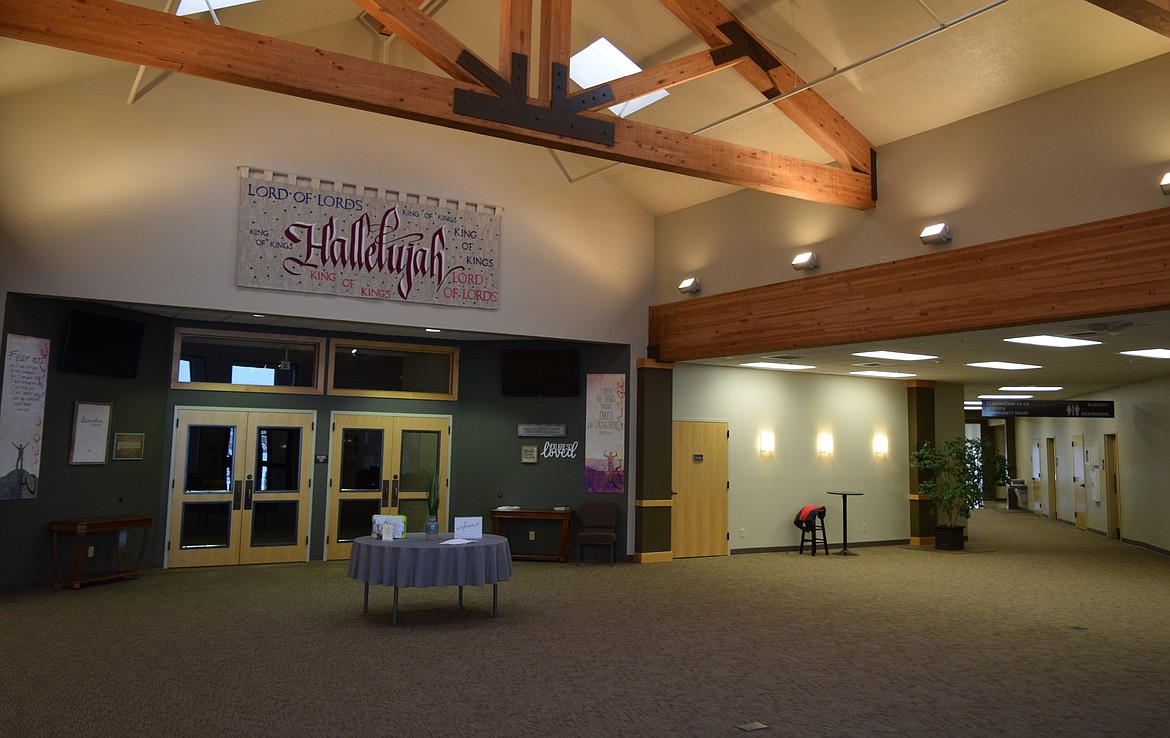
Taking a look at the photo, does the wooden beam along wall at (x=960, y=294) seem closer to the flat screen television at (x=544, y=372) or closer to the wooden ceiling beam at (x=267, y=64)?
the flat screen television at (x=544, y=372)

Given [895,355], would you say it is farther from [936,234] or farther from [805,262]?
[936,234]

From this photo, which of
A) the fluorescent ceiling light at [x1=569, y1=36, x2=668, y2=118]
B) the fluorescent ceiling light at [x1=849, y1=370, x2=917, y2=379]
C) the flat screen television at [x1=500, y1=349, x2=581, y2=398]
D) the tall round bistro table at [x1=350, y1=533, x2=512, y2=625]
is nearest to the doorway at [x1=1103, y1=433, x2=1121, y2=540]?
the fluorescent ceiling light at [x1=849, y1=370, x2=917, y2=379]

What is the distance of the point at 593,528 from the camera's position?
10.9 metres

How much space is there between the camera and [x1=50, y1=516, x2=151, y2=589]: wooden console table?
27.2 ft

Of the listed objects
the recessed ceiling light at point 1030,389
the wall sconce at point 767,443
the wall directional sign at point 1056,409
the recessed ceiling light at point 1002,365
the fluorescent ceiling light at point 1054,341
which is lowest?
the wall sconce at point 767,443

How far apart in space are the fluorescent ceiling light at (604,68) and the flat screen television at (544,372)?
3.34 metres

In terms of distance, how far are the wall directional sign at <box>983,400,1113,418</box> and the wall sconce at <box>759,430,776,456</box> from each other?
4119mm

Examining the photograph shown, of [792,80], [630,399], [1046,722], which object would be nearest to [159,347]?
[630,399]

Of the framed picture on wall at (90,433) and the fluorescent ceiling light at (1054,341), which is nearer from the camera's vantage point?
the fluorescent ceiling light at (1054,341)

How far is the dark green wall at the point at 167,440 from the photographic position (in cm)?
838

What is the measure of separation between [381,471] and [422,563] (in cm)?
433

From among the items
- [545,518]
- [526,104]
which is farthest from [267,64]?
[545,518]

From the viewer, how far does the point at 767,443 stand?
12.5m

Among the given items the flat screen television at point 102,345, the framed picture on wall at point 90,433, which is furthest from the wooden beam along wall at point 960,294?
the framed picture on wall at point 90,433
